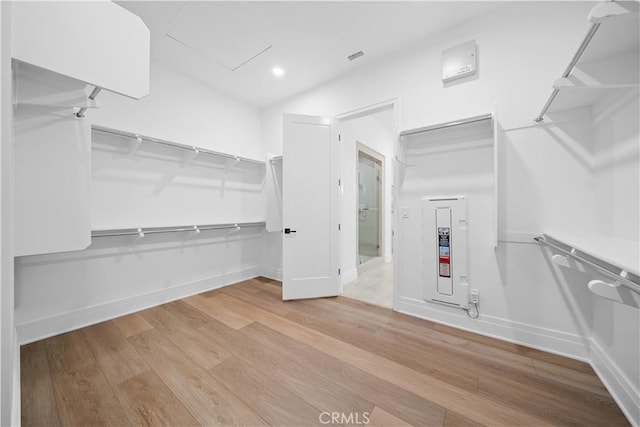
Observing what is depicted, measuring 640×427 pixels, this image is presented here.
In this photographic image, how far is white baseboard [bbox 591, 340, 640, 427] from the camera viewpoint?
118 centimetres

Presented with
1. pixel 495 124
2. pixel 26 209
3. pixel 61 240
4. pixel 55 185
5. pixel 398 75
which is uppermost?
pixel 398 75

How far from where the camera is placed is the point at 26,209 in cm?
131

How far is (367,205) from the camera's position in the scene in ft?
14.3

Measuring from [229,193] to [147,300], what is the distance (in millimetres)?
1571

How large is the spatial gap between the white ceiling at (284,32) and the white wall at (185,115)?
0.22 m

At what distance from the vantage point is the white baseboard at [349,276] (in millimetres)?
3391

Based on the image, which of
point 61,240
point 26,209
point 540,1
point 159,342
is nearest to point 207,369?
point 159,342

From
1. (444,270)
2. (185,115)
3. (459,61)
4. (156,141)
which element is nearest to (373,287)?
(444,270)

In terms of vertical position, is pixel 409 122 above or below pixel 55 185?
above

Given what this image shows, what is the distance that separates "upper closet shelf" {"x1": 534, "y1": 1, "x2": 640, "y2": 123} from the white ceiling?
95cm

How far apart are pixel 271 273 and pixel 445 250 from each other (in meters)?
2.46

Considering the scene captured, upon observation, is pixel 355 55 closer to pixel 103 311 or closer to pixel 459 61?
pixel 459 61

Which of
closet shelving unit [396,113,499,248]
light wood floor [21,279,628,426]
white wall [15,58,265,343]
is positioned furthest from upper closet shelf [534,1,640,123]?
white wall [15,58,265,343]

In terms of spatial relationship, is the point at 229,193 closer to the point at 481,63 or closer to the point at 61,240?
the point at 61,240
